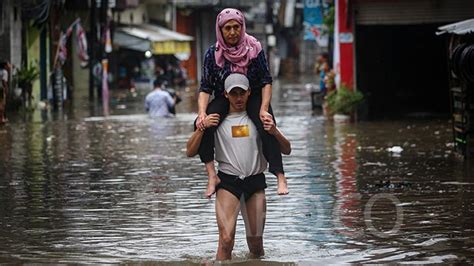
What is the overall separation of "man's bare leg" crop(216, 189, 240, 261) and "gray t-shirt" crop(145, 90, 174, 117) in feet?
68.4

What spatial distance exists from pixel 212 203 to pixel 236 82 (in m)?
4.27

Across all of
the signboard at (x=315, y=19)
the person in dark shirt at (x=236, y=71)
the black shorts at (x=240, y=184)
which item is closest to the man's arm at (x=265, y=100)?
the person in dark shirt at (x=236, y=71)

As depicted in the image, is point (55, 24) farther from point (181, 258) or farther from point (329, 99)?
point (181, 258)

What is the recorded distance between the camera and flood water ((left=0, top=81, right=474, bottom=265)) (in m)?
9.40

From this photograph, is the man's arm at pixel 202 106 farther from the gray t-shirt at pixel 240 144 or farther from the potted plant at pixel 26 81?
the potted plant at pixel 26 81

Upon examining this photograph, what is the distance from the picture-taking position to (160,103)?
96.2 feet

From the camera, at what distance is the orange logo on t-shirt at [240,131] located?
27.7ft

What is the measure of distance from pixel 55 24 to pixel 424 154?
1064 inches

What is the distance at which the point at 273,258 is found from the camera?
8.91 metres

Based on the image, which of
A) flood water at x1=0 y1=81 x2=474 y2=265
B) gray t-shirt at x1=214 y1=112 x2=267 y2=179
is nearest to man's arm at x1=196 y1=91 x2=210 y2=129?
gray t-shirt at x1=214 y1=112 x2=267 y2=179

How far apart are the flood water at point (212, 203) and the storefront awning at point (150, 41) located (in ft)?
110

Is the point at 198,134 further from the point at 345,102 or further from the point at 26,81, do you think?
the point at 26,81

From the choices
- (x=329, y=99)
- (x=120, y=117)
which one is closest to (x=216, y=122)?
(x=329, y=99)

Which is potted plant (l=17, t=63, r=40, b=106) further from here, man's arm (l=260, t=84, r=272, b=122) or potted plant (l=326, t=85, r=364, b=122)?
man's arm (l=260, t=84, r=272, b=122)
